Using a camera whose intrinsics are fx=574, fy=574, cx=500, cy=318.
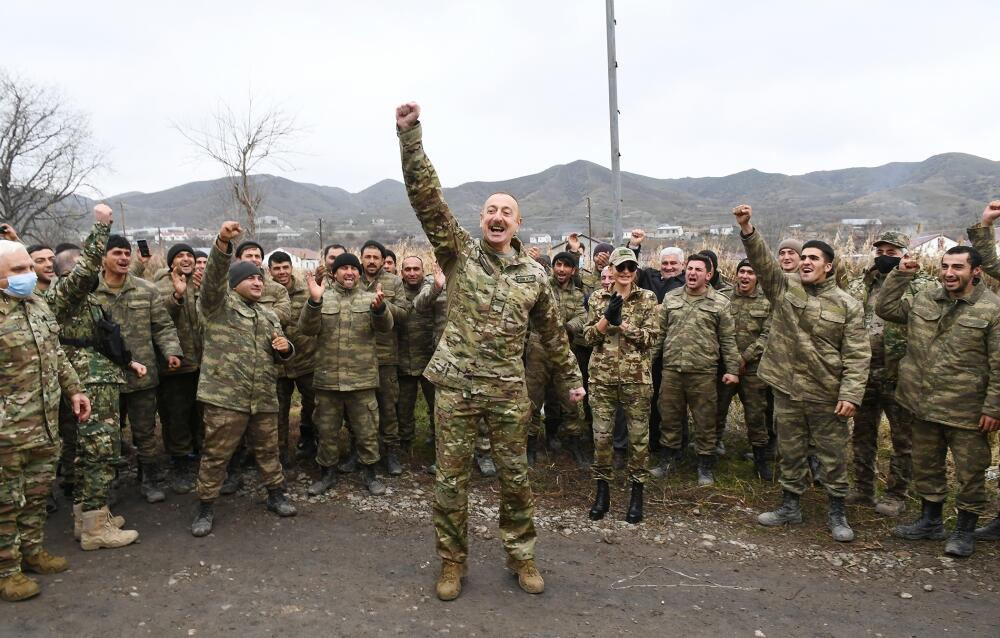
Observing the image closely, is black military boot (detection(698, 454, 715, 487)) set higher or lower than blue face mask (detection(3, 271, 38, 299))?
lower

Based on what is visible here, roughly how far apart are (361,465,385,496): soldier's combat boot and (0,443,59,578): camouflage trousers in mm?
2458

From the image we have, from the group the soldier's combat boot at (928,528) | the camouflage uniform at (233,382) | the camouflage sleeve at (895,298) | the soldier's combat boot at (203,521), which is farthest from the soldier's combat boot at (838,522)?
the soldier's combat boot at (203,521)

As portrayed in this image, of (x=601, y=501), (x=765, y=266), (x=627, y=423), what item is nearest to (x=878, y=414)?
(x=765, y=266)

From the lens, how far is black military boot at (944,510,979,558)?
14.2 ft

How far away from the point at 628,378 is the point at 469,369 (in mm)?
1815

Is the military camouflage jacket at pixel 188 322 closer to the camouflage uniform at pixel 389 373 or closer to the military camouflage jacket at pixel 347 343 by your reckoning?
the military camouflage jacket at pixel 347 343

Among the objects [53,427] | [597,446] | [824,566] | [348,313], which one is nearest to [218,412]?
[53,427]

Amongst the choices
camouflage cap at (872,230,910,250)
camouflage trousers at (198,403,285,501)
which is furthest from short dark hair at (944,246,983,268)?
camouflage trousers at (198,403,285,501)

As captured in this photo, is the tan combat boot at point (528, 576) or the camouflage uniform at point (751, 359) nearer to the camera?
the tan combat boot at point (528, 576)

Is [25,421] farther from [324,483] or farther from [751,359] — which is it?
[751,359]

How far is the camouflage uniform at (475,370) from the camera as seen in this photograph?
143 inches

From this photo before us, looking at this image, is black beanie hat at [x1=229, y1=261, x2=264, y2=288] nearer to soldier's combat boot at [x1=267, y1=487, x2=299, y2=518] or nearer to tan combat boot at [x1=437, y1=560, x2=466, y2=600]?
soldier's combat boot at [x1=267, y1=487, x2=299, y2=518]

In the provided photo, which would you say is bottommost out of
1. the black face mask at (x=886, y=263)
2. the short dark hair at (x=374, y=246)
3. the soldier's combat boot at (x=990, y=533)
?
the soldier's combat boot at (x=990, y=533)

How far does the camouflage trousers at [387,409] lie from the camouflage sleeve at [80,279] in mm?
2612
